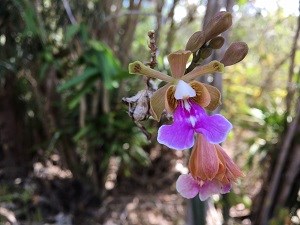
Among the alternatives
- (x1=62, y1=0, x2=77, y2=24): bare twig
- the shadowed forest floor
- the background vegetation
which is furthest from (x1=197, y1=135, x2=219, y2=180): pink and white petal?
the shadowed forest floor

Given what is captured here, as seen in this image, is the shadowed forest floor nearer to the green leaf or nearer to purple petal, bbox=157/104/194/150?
the green leaf

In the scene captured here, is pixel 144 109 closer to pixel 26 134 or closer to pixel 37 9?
pixel 37 9

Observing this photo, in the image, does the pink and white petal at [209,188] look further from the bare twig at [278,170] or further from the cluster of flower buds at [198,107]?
the bare twig at [278,170]

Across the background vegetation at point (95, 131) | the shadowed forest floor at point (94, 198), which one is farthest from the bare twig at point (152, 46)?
the shadowed forest floor at point (94, 198)

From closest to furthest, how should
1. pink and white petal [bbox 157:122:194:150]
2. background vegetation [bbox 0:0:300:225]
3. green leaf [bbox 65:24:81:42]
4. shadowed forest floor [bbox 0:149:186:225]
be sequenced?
pink and white petal [bbox 157:122:194:150], green leaf [bbox 65:24:81:42], background vegetation [bbox 0:0:300:225], shadowed forest floor [bbox 0:149:186:225]

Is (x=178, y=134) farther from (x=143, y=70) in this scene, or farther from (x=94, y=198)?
(x=94, y=198)

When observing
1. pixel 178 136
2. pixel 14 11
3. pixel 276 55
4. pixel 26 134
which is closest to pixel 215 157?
pixel 178 136

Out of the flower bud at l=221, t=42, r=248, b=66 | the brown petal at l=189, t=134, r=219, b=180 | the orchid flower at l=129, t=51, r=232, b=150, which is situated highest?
the flower bud at l=221, t=42, r=248, b=66

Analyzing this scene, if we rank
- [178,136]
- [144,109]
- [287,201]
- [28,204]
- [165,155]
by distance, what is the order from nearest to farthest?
[178,136], [144,109], [287,201], [28,204], [165,155]
